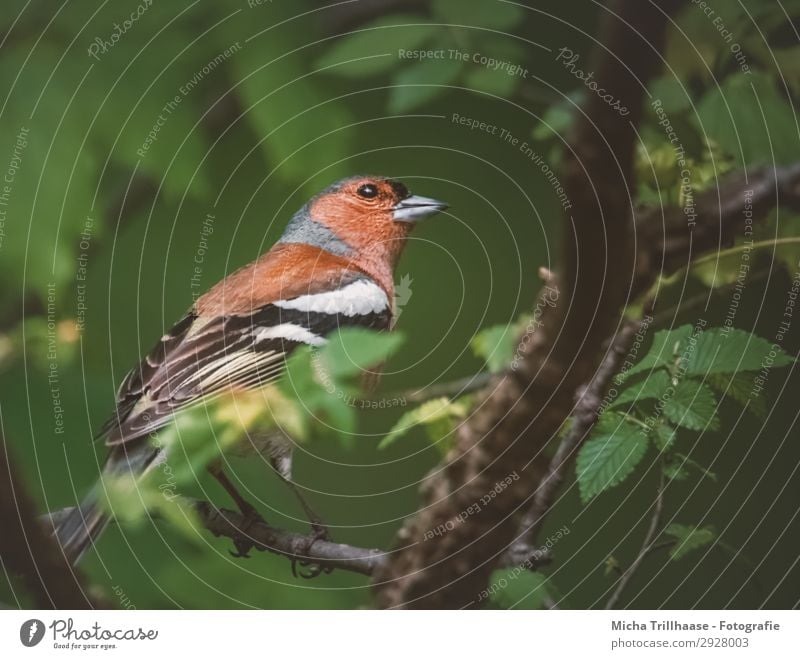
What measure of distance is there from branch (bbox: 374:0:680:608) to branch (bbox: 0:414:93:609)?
0.42 meters

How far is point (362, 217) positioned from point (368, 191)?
0.18 ft

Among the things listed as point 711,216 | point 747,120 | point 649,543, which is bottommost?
point 649,543

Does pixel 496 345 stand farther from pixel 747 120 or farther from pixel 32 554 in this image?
→ pixel 32 554

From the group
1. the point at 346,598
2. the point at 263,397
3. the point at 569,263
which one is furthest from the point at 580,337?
the point at 346,598

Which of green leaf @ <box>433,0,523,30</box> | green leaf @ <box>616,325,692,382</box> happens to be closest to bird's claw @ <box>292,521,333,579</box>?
green leaf @ <box>616,325,692,382</box>

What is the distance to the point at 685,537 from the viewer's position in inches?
53.4

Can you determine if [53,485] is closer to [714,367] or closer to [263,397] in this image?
[263,397]

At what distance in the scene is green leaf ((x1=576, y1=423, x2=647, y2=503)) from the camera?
1.24 m

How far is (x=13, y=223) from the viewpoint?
1312 millimetres

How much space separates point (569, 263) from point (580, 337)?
0.07 metres

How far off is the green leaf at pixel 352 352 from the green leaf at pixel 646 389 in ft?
1.26

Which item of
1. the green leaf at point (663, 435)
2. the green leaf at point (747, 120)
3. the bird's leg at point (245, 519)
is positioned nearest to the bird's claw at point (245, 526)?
the bird's leg at point (245, 519)

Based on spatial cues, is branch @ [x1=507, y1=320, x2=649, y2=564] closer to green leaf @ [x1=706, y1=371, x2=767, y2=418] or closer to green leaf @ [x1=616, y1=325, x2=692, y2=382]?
green leaf @ [x1=616, y1=325, x2=692, y2=382]

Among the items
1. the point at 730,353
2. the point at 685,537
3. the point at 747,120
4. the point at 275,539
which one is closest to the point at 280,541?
the point at 275,539
